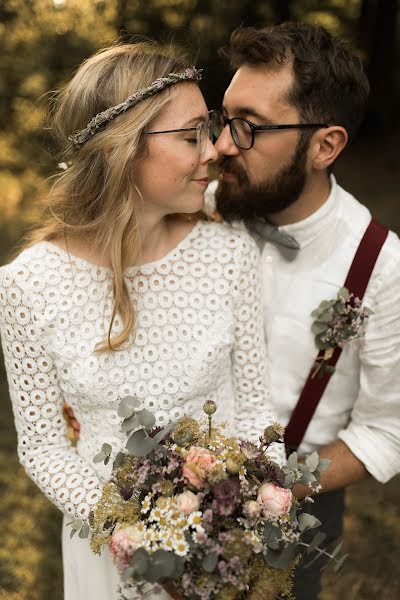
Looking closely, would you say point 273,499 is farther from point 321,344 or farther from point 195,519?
point 321,344

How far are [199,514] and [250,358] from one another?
74 cm

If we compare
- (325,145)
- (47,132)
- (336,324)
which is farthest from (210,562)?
(47,132)

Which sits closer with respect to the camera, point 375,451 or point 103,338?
point 103,338

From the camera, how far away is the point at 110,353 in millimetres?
1978

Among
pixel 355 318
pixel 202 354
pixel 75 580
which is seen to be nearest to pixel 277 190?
pixel 355 318

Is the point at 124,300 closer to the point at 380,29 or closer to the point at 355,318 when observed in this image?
the point at 355,318

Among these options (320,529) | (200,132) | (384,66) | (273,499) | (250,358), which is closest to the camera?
(273,499)

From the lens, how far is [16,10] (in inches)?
181

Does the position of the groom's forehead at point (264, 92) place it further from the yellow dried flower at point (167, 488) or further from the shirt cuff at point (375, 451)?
the yellow dried flower at point (167, 488)

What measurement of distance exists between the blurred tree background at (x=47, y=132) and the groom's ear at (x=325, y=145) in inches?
27.3

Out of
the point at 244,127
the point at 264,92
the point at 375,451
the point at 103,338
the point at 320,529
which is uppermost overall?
the point at 264,92

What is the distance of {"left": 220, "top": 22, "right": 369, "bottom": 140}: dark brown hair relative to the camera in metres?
2.24

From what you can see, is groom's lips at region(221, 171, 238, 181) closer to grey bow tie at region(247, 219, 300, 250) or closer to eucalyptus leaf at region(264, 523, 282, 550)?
grey bow tie at region(247, 219, 300, 250)

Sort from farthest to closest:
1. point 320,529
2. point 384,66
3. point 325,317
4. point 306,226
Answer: point 384,66, point 320,529, point 306,226, point 325,317
